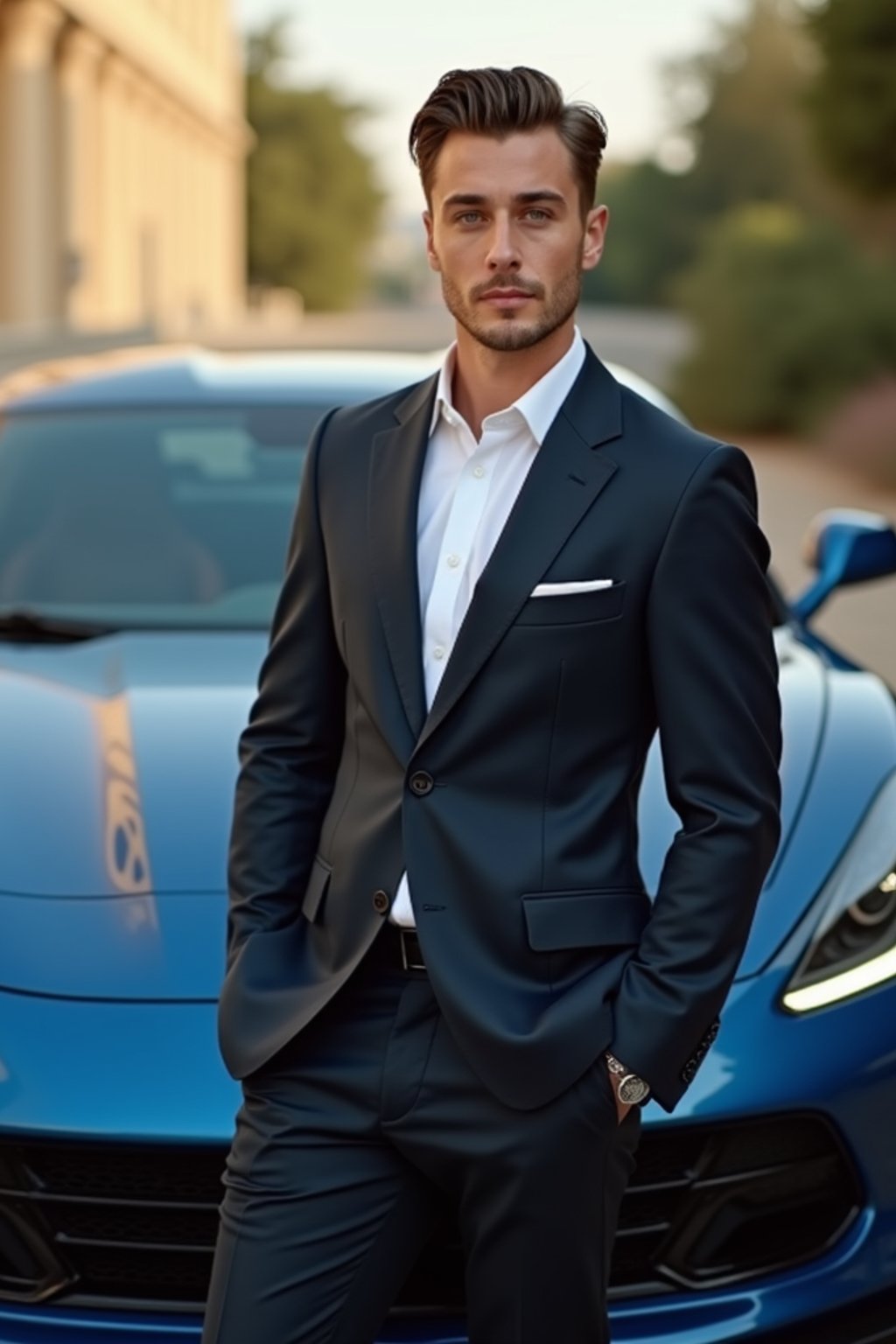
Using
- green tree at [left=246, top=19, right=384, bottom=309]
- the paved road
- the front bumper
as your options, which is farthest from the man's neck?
green tree at [left=246, top=19, right=384, bottom=309]

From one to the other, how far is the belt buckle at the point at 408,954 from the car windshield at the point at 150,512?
77.0 inches

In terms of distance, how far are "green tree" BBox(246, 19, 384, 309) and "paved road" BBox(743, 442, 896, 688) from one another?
64829 millimetres

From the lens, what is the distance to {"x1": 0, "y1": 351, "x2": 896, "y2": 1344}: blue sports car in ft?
8.98

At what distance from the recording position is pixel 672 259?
8856cm

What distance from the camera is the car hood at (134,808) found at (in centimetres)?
297

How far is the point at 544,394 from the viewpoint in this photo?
7.32ft

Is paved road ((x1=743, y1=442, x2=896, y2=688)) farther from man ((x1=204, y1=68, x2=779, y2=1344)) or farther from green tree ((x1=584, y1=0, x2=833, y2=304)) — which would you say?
green tree ((x1=584, y1=0, x2=833, y2=304))

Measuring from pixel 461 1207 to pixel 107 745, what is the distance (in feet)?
5.03

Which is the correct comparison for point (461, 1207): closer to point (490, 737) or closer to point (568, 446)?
point (490, 737)

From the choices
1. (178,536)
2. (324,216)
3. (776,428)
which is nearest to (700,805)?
(178,536)

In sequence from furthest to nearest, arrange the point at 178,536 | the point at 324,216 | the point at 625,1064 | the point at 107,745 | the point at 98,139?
the point at 324,216, the point at 98,139, the point at 178,536, the point at 107,745, the point at 625,1064

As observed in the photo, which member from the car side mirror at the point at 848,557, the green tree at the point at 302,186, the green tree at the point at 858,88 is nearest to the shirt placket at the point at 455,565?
the car side mirror at the point at 848,557

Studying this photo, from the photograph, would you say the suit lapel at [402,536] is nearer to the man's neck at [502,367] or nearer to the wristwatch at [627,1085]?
the man's neck at [502,367]

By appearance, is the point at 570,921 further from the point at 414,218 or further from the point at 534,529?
the point at 414,218
